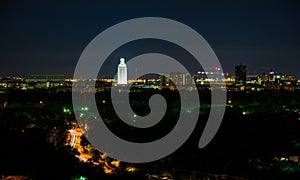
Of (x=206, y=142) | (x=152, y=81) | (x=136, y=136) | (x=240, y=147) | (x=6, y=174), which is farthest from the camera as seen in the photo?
(x=152, y=81)

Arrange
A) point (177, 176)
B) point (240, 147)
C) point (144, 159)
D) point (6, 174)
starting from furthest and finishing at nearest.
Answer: point (240, 147) < point (144, 159) < point (177, 176) < point (6, 174)

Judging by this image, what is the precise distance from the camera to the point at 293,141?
8375mm

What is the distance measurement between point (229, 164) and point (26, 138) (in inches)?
152

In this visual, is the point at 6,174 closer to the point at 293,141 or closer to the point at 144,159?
the point at 144,159

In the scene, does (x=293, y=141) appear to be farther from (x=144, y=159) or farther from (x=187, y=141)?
(x=144, y=159)

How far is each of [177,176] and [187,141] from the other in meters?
2.31

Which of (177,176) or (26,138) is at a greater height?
(26,138)

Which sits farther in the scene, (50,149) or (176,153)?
(176,153)

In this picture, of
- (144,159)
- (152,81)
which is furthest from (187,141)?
(152,81)

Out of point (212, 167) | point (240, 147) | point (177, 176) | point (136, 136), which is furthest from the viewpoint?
point (136, 136)

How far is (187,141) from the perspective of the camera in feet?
26.5

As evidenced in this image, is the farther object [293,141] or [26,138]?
[293,141]

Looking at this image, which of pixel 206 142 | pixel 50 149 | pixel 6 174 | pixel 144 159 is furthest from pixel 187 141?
pixel 6 174

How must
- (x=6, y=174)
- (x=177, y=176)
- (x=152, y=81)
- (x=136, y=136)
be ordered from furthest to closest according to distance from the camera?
(x=152, y=81), (x=136, y=136), (x=177, y=176), (x=6, y=174)
